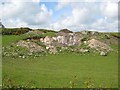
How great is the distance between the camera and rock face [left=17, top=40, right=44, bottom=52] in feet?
144

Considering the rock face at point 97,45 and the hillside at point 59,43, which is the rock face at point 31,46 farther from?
the rock face at point 97,45

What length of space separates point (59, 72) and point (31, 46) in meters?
19.5

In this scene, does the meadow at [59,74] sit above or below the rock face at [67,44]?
below

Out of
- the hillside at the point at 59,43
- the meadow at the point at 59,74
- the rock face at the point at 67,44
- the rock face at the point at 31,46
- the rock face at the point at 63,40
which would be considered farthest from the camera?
the rock face at the point at 63,40

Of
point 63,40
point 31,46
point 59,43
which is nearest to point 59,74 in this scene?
point 31,46

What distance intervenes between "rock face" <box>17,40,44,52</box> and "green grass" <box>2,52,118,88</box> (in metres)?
7.24

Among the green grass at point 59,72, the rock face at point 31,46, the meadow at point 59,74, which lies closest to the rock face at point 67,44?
the rock face at point 31,46

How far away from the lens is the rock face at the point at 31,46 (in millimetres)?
43744

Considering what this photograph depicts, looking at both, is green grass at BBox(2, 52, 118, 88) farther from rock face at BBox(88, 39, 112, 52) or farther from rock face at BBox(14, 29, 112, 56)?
rock face at BBox(88, 39, 112, 52)

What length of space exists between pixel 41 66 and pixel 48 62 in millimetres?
3317

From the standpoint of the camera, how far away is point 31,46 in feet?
150

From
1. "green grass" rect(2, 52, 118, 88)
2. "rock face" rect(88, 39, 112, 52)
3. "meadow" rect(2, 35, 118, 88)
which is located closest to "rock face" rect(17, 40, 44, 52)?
"meadow" rect(2, 35, 118, 88)

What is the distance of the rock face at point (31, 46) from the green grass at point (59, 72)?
724 cm

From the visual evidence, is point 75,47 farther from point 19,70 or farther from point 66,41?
point 19,70
